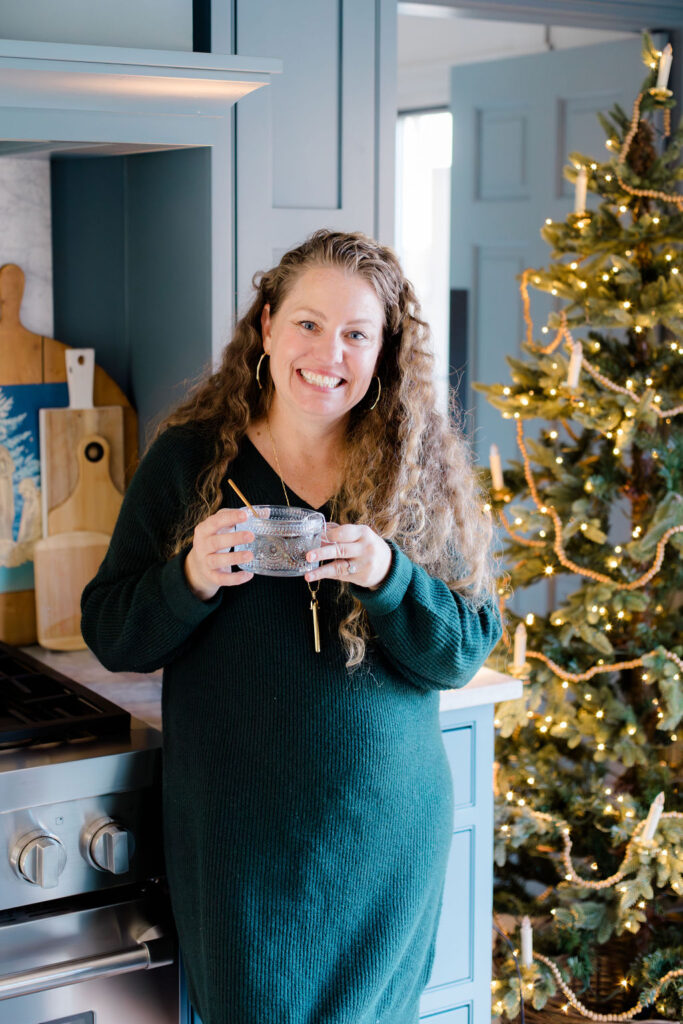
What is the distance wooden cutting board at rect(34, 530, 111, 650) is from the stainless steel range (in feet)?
1.26

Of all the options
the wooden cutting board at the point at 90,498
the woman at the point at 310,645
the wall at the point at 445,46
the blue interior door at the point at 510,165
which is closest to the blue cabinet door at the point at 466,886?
the woman at the point at 310,645

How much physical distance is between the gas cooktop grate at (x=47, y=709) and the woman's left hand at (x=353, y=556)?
1.47ft

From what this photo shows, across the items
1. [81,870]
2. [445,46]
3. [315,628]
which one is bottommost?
[81,870]

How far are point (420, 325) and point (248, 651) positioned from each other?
0.50 m

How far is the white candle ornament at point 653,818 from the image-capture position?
2.35m

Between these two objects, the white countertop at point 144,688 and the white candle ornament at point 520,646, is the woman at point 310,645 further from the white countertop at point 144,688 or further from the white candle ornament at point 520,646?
the white candle ornament at point 520,646

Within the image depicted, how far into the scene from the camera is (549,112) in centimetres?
341

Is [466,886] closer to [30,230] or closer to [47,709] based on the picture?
[47,709]

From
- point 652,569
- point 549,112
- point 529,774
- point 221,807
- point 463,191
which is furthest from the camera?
point 463,191

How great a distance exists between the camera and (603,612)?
2.45m

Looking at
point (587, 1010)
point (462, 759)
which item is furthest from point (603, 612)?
point (587, 1010)

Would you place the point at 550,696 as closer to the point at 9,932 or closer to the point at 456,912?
the point at 456,912

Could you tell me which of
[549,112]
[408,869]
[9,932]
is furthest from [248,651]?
[549,112]

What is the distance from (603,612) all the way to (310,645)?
3.67ft
